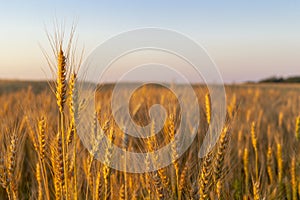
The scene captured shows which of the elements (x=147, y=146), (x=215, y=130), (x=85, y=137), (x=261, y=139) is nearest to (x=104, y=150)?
(x=147, y=146)

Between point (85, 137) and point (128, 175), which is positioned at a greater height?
point (85, 137)

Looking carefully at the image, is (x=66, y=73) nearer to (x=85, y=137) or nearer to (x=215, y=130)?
(x=85, y=137)

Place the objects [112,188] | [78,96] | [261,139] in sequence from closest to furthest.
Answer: [78,96]
[112,188]
[261,139]

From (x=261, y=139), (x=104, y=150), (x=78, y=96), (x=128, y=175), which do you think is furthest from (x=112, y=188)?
(x=261, y=139)

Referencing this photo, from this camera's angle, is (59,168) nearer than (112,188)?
Yes

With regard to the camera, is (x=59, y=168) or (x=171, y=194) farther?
(x=171, y=194)

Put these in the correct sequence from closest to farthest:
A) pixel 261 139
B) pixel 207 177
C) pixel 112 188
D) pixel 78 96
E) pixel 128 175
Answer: pixel 207 177
pixel 78 96
pixel 112 188
pixel 128 175
pixel 261 139

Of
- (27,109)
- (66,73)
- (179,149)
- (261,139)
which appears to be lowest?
(261,139)

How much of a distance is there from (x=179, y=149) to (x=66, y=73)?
1.91ft

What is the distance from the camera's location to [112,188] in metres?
1.59

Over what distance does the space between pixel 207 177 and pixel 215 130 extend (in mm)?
428

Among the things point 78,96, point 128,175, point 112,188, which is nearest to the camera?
point 78,96

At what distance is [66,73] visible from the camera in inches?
52.7

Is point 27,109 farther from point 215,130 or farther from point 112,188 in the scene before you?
point 215,130
